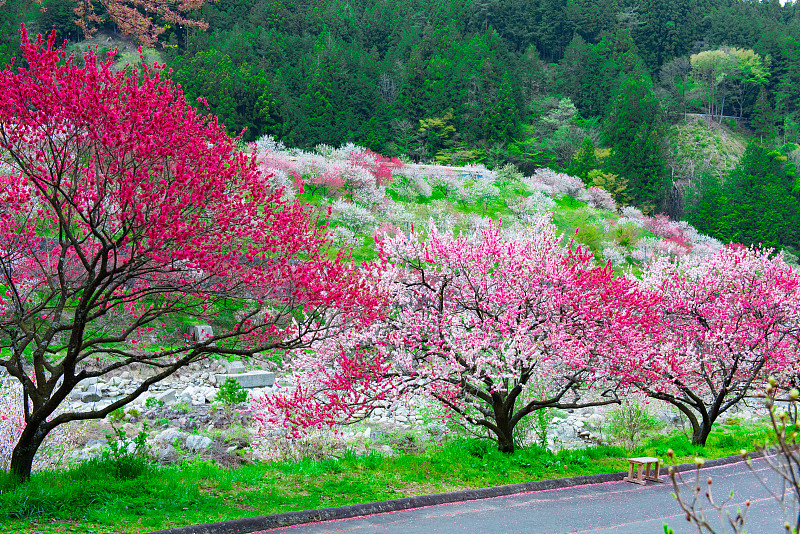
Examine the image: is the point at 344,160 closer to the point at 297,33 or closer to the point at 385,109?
the point at 385,109

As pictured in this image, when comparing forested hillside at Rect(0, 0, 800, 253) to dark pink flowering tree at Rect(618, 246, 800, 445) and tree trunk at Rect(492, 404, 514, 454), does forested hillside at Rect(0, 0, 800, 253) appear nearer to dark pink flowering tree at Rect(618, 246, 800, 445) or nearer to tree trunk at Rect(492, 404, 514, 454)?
dark pink flowering tree at Rect(618, 246, 800, 445)

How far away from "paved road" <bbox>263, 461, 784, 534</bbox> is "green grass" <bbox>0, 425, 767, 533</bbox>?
539 millimetres

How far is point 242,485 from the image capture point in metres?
7.34

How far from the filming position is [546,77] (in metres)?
65.1

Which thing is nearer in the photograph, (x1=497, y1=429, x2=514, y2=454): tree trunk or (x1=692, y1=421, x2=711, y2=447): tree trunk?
(x1=497, y1=429, x2=514, y2=454): tree trunk

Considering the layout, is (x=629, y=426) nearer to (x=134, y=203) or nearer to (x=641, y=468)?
(x=641, y=468)

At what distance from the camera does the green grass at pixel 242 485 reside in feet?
18.9

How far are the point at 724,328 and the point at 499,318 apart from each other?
189 inches

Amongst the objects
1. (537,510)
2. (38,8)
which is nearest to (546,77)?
(38,8)

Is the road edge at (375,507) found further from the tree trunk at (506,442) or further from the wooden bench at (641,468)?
the tree trunk at (506,442)

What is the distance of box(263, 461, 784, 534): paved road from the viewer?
6355 millimetres

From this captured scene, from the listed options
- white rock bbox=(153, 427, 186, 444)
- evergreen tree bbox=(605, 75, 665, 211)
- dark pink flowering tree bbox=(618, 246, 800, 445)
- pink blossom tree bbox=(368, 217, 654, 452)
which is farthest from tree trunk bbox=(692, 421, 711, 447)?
evergreen tree bbox=(605, 75, 665, 211)

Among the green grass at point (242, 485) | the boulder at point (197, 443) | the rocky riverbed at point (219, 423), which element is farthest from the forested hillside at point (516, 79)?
the green grass at point (242, 485)

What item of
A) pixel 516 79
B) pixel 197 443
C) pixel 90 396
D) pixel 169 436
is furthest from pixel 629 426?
pixel 516 79
